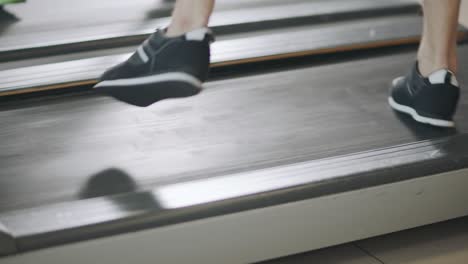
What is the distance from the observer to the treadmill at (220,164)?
1.25 m

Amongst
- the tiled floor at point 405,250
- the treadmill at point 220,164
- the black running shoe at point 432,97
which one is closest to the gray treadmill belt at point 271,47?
the treadmill at point 220,164

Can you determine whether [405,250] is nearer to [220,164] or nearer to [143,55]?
[220,164]

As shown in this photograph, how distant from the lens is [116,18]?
2.37m

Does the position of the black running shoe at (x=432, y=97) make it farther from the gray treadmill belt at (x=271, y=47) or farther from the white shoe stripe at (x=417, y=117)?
the gray treadmill belt at (x=271, y=47)

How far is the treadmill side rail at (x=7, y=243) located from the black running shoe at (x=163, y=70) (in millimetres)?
469

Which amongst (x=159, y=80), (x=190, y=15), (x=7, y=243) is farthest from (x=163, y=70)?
(x=7, y=243)

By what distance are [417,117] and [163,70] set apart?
2.21ft

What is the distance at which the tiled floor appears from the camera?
4.90 ft

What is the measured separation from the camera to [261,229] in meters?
1.33

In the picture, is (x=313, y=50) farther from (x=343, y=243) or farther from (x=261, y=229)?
(x=261, y=229)

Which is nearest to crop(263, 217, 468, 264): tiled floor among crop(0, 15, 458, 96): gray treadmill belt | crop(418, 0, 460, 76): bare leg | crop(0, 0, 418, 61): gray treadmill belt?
crop(418, 0, 460, 76): bare leg

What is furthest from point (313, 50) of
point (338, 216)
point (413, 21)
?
point (338, 216)

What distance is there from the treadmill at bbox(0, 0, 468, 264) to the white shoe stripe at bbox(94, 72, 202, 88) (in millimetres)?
153

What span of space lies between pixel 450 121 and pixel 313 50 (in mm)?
606
